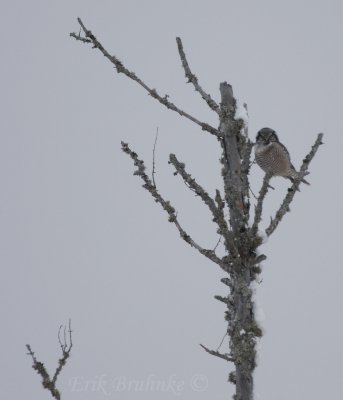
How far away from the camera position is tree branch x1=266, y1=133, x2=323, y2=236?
4.85 meters

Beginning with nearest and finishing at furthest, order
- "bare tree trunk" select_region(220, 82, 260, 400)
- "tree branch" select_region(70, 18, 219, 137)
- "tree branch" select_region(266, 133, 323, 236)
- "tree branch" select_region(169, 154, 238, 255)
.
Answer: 1. "bare tree trunk" select_region(220, 82, 260, 400)
2. "tree branch" select_region(169, 154, 238, 255)
3. "tree branch" select_region(266, 133, 323, 236)
4. "tree branch" select_region(70, 18, 219, 137)

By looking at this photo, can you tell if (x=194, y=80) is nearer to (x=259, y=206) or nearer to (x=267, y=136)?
(x=259, y=206)

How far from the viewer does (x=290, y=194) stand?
5.22m

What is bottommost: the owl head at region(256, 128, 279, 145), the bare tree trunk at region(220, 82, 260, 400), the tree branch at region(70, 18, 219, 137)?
the bare tree trunk at region(220, 82, 260, 400)

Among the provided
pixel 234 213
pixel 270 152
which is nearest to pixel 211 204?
pixel 234 213

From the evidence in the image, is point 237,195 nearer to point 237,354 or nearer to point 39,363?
point 237,354

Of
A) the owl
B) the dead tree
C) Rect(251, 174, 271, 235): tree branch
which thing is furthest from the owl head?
Rect(251, 174, 271, 235): tree branch

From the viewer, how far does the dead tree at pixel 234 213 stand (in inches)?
172

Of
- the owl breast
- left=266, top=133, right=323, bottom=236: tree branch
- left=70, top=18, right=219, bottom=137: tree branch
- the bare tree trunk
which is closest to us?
the bare tree trunk

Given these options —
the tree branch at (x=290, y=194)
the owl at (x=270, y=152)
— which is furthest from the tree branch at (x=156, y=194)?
the owl at (x=270, y=152)

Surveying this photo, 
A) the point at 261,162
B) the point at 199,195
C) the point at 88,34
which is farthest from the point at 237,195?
the point at 261,162

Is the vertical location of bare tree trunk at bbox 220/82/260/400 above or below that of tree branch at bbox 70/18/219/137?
below

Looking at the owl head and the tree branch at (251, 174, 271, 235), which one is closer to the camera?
the tree branch at (251, 174, 271, 235)

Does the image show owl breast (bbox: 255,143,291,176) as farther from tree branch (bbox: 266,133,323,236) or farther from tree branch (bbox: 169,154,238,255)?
tree branch (bbox: 169,154,238,255)
